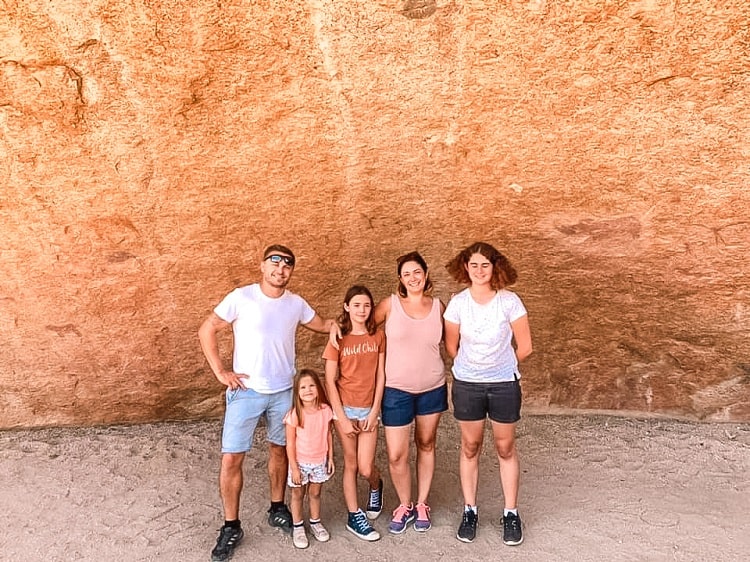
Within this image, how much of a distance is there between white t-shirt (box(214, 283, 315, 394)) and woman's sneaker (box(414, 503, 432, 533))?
0.94 meters

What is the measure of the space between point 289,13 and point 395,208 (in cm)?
128

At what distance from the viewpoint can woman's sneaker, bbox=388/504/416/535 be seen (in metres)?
3.47

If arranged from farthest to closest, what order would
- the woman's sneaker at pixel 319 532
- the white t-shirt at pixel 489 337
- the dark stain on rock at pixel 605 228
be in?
the dark stain on rock at pixel 605 228 → the woman's sneaker at pixel 319 532 → the white t-shirt at pixel 489 337

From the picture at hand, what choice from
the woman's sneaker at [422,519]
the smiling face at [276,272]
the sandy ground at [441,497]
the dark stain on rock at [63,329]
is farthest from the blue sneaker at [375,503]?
the dark stain on rock at [63,329]

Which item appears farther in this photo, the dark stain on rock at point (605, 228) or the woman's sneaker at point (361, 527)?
the dark stain on rock at point (605, 228)

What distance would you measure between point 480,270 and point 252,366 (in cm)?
118

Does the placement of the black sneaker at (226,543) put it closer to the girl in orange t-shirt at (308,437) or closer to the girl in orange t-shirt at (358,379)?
the girl in orange t-shirt at (308,437)

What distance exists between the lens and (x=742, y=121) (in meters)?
3.52

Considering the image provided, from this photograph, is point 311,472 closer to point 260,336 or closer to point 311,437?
point 311,437

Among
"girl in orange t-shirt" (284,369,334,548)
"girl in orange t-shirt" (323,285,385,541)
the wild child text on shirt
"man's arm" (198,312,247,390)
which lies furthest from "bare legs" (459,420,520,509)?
"man's arm" (198,312,247,390)

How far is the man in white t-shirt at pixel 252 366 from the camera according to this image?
10.7ft

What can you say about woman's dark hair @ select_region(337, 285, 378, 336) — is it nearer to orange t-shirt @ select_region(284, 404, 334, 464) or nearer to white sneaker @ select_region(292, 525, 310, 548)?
orange t-shirt @ select_region(284, 404, 334, 464)

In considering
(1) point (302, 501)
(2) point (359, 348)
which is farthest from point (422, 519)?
(2) point (359, 348)

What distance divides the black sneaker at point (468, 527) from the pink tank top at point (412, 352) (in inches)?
27.6
